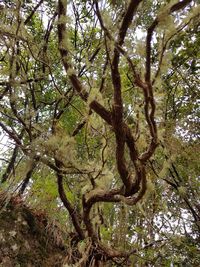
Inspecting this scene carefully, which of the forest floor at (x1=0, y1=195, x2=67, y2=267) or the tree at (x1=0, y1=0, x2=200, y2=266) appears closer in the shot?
the tree at (x1=0, y1=0, x2=200, y2=266)

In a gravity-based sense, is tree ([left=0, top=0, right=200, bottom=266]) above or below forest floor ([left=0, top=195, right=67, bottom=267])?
above

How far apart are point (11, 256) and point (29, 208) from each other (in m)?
0.66

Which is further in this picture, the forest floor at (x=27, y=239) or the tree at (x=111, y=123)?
the forest floor at (x=27, y=239)

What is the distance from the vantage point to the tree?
192 centimetres

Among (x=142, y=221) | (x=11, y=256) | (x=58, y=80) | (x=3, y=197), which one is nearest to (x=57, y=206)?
(x=3, y=197)

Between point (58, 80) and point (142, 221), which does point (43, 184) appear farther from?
point (142, 221)

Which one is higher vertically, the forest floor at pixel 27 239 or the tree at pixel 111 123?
the tree at pixel 111 123

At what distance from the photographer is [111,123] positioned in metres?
2.24

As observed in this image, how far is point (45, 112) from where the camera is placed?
5.06 metres

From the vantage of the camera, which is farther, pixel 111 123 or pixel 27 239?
pixel 27 239

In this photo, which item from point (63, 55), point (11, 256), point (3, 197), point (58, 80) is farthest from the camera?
point (58, 80)

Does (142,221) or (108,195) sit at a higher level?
(142,221)

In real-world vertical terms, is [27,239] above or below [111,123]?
below

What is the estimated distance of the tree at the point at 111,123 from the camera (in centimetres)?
192
